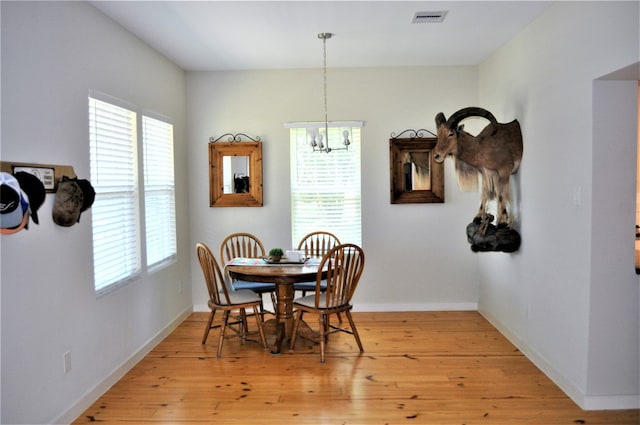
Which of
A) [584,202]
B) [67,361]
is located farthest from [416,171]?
[67,361]

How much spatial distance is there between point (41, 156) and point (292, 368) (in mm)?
2227

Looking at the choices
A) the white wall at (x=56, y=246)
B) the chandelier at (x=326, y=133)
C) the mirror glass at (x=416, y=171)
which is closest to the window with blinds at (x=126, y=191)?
the white wall at (x=56, y=246)

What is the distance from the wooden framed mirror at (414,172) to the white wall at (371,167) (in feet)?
0.28

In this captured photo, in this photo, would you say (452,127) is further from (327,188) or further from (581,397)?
(581,397)

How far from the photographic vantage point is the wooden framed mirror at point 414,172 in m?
5.12

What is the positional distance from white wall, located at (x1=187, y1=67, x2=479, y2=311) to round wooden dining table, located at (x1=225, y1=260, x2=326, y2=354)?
1.15 meters

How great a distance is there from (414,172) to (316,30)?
6.35ft

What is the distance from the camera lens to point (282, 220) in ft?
17.2

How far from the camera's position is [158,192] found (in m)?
4.41

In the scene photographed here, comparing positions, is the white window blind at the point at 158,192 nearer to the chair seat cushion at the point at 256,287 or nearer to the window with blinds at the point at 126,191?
the window with blinds at the point at 126,191

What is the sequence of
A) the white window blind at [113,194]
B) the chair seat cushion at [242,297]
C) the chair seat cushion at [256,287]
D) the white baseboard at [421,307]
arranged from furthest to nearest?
the white baseboard at [421,307] < the chair seat cushion at [256,287] < the chair seat cushion at [242,297] < the white window blind at [113,194]

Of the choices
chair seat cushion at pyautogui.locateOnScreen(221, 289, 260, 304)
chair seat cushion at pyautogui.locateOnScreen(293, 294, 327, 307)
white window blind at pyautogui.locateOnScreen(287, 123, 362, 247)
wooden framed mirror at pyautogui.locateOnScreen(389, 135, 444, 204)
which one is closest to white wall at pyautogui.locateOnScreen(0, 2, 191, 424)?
chair seat cushion at pyautogui.locateOnScreen(221, 289, 260, 304)

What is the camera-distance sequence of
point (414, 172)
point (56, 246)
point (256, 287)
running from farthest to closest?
point (414, 172) < point (256, 287) < point (56, 246)

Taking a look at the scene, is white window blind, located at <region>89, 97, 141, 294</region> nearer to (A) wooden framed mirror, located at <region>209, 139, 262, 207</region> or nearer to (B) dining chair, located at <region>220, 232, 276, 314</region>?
(B) dining chair, located at <region>220, 232, 276, 314</region>
